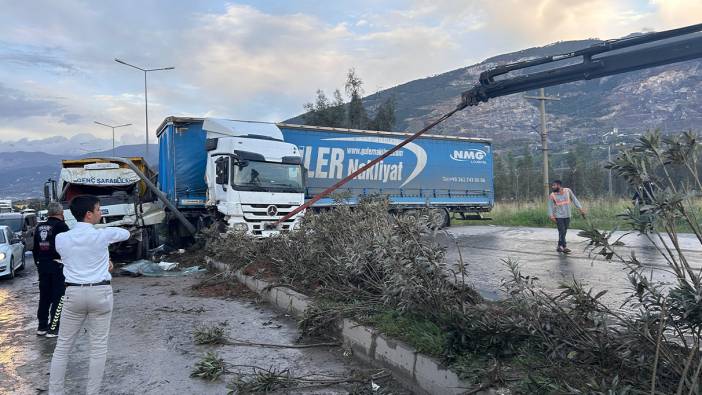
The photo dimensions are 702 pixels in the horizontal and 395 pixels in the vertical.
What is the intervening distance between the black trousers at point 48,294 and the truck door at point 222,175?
611cm

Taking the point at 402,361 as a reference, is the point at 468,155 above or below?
above

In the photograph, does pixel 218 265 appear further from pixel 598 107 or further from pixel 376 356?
pixel 598 107

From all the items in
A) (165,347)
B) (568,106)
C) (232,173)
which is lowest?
(165,347)

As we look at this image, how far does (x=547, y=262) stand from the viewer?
10.1m

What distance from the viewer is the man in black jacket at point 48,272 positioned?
21.2 feet

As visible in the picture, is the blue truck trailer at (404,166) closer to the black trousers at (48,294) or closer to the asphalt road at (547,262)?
the asphalt road at (547,262)

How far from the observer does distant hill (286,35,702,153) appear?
89769mm

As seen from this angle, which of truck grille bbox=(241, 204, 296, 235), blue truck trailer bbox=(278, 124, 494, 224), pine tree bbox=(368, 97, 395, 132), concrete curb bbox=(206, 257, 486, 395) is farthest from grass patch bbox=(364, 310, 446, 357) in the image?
pine tree bbox=(368, 97, 395, 132)

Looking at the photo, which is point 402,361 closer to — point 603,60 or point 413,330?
point 413,330

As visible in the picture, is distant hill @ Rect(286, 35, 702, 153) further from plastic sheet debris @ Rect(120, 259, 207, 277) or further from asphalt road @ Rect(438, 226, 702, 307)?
plastic sheet debris @ Rect(120, 259, 207, 277)

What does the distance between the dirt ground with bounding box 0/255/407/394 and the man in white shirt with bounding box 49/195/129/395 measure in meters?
0.53

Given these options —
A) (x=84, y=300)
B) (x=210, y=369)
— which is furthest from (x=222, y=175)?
(x=84, y=300)

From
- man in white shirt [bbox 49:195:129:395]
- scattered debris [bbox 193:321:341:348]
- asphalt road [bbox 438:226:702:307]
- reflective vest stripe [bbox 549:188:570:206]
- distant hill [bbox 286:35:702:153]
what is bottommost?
scattered debris [bbox 193:321:341:348]

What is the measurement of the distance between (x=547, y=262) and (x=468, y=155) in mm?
13142
